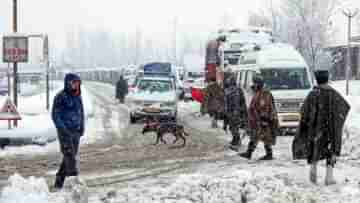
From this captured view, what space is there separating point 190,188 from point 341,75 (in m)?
55.4

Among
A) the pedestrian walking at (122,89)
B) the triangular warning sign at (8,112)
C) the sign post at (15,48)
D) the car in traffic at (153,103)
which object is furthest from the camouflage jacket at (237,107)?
the pedestrian walking at (122,89)

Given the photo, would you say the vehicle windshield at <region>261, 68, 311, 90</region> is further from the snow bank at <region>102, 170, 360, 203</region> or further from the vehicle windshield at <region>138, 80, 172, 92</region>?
the snow bank at <region>102, 170, 360, 203</region>

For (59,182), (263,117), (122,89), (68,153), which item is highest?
(263,117)

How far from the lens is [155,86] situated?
2475 cm

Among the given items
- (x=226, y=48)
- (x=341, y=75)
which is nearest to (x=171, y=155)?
(x=226, y=48)

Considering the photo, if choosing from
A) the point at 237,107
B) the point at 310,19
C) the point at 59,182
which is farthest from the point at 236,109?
the point at 310,19

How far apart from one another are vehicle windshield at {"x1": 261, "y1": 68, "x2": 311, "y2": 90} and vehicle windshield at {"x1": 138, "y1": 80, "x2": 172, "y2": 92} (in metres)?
5.12

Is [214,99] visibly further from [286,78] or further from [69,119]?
[69,119]

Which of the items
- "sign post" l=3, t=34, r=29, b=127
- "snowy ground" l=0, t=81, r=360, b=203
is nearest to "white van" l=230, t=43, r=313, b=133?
"sign post" l=3, t=34, r=29, b=127

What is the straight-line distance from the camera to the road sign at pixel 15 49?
17.8m

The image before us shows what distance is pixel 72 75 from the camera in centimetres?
940

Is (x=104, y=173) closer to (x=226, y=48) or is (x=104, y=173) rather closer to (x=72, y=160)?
(x=72, y=160)

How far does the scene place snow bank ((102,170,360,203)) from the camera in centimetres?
815

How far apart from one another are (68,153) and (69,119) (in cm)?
49
